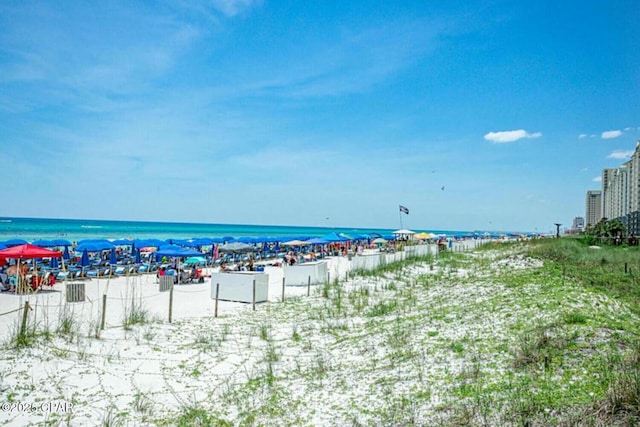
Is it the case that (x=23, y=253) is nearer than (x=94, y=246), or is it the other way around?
(x=23, y=253)

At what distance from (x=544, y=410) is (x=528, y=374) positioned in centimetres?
100

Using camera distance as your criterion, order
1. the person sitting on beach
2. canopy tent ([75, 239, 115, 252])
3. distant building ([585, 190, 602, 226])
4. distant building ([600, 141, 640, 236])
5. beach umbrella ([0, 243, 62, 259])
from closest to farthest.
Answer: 1. beach umbrella ([0, 243, 62, 259])
2. the person sitting on beach
3. canopy tent ([75, 239, 115, 252])
4. distant building ([600, 141, 640, 236])
5. distant building ([585, 190, 602, 226])

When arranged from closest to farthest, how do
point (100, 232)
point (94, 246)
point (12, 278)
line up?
1. point (12, 278)
2. point (94, 246)
3. point (100, 232)

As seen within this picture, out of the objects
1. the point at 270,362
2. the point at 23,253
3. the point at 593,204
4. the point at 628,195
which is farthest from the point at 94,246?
the point at 593,204

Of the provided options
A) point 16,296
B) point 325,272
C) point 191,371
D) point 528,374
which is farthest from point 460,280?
point 16,296

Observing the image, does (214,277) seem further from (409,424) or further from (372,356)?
(409,424)

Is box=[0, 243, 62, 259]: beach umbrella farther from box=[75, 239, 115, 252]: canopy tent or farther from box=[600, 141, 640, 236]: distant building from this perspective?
box=[600, 141, 640, 236]: distant building

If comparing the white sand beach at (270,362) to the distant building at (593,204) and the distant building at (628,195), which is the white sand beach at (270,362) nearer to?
the distant building at (628,195)

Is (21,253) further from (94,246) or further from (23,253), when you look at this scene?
(94,246)

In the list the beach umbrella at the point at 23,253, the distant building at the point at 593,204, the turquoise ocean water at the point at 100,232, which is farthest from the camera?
the distant building at the point at 593,204

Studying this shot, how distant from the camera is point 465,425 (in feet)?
14.7

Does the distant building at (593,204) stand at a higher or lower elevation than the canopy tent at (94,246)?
→ higher

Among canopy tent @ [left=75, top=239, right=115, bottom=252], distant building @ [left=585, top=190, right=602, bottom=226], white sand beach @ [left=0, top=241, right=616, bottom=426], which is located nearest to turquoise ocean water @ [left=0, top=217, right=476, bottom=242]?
canopy tent @ [left=75, top=239, right=115, bottom=252]

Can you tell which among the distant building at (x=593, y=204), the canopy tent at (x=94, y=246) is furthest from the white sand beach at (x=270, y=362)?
the distant building at (x=593, y=204)
